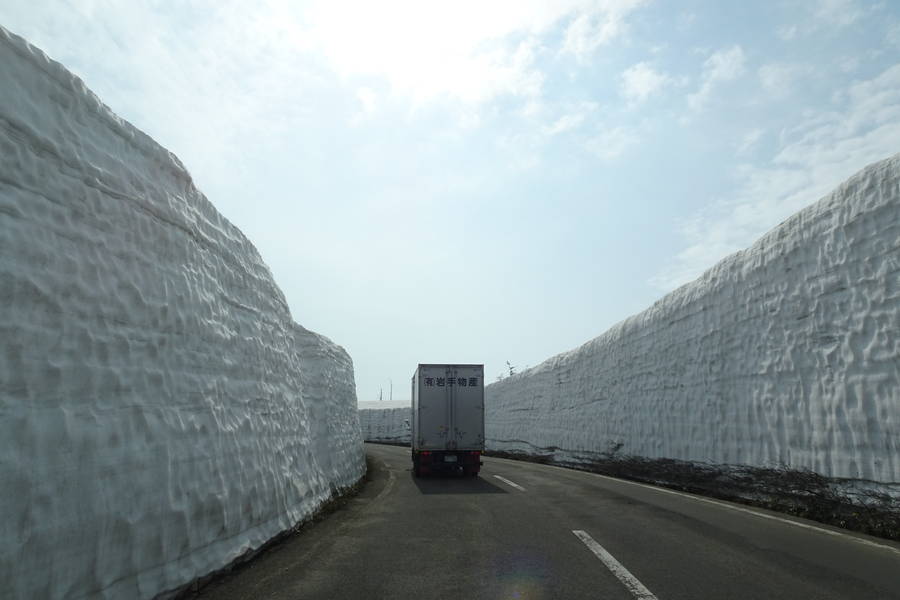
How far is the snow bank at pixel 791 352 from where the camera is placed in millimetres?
8305

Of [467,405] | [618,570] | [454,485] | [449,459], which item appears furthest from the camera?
[467,405]

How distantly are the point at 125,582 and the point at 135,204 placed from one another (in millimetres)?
3311

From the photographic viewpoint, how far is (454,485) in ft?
47.5

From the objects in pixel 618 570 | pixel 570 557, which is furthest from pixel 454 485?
pixel 618 570

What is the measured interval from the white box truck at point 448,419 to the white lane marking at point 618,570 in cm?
1064

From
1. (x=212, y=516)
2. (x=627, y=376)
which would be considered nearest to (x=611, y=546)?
(x=212, y=516)

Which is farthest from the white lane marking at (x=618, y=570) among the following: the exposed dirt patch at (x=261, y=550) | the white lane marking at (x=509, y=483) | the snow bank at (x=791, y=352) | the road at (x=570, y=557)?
the white lane marking at (x=509, y=483)

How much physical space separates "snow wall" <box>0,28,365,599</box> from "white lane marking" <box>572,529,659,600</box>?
3833mm

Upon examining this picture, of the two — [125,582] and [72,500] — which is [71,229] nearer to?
[72,500]

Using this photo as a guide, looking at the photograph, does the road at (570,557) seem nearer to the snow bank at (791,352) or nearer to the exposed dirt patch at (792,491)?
the exposed dirt patch at (792,491)

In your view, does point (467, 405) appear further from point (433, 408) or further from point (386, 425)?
point (386, 425)

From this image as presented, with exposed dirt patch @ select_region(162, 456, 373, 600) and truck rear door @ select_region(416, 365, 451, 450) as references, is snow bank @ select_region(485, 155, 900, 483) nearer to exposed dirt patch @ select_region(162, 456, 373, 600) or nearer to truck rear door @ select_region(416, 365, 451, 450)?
truck rear door @ select_region(416, 365, 451, 450)

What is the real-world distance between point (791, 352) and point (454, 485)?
8.23m

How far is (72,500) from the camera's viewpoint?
3.93 meters
